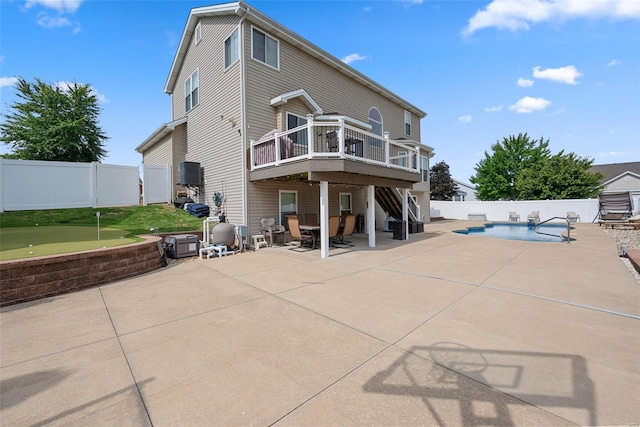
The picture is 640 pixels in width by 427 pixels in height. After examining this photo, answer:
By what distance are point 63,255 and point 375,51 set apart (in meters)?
16.6

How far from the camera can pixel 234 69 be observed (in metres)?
10.5

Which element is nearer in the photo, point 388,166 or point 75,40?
point 388,166

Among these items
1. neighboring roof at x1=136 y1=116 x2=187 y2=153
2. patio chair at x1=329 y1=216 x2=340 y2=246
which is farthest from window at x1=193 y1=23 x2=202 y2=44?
patio chair at x1=329 y1=216 x2=340 y2=246

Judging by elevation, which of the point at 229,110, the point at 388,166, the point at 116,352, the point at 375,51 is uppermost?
the point at 375,51

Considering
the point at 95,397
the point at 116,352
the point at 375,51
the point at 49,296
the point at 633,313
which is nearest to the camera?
the point at 95,397

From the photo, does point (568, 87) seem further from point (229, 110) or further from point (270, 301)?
point (270, 301)

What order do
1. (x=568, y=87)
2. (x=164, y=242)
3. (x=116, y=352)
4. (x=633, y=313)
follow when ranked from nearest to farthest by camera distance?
(x=116, y=352)
(x=633, y=313)
(x=164, y=242)
(x=568, y=87)

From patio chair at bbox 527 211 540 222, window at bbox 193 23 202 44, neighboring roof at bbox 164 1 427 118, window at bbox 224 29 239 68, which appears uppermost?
window at bbox 193 23 202 44

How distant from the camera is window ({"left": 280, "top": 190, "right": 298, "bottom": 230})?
11445 millimetres

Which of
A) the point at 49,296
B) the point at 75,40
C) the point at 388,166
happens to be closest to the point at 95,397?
the point at 49,296

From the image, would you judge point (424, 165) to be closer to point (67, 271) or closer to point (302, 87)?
point (302, 87)

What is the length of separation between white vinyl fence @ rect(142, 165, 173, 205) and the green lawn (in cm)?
106

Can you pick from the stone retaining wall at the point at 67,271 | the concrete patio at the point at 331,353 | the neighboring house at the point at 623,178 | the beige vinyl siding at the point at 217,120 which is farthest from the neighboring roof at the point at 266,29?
the neighboring house at the point at 623,178

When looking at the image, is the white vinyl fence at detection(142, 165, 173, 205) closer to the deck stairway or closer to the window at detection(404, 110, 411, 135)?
the deck stairway
